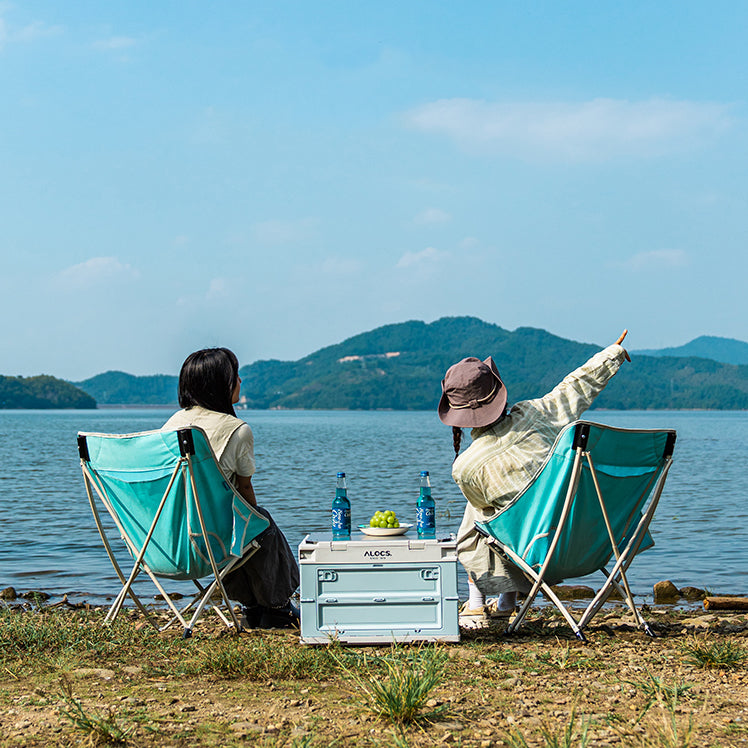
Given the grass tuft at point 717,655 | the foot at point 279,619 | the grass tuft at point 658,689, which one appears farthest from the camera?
the foot at point 279,619

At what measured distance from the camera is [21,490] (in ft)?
56.2

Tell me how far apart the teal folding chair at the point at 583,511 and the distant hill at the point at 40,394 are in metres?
147

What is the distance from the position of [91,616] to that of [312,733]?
302cm

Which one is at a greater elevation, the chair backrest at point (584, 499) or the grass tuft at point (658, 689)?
the chair backrest at point (584, 499)

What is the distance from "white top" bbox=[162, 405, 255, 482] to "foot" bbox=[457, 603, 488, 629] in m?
1.41

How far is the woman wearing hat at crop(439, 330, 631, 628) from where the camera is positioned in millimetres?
4703

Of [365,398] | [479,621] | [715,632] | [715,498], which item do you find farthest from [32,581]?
[365,398]

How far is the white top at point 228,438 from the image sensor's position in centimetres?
469

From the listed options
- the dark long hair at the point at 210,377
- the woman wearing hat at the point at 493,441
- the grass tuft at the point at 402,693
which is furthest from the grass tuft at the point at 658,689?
the dark long hair at the point at 210,377

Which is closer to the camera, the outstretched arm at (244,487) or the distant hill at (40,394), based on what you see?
the outstretched arm at (244,487)

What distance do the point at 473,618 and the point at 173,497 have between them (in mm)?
1764

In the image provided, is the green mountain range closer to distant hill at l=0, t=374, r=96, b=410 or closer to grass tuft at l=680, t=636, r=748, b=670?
distant hill at l=0, t=374, r=96, b=410

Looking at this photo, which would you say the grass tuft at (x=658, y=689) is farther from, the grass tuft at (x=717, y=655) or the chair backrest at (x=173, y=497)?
the chair backrest at (x=173, y=497)

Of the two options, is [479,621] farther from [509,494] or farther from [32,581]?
[32,581]
